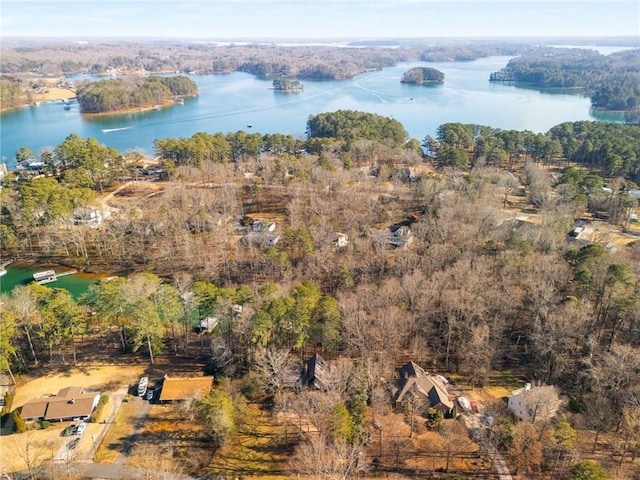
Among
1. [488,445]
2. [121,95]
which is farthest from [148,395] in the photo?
[121,95]

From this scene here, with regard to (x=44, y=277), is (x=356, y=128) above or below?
above

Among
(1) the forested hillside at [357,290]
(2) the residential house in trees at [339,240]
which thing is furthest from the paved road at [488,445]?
(2) the residential house in trees at [339,240]

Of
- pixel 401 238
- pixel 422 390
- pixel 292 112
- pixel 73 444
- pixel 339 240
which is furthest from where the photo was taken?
pixel 292 112

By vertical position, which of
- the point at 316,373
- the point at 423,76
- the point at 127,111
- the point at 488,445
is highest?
the point at 423,76

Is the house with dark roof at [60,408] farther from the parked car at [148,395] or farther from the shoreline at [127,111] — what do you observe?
the shoreline at [127,111]

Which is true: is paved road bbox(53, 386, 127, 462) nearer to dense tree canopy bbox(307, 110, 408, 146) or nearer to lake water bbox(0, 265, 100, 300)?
lake water bbox(0, 265, 100, 300)

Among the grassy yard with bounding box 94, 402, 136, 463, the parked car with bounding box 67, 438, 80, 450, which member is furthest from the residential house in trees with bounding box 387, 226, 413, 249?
the parked car with bounding box 67, 438, 80, 450

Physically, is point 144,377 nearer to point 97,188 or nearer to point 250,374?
point 250,374

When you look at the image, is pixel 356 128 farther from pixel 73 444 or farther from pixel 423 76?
pixel 423 76
